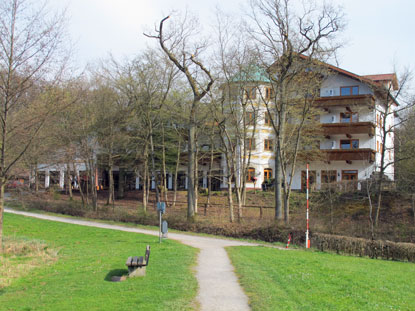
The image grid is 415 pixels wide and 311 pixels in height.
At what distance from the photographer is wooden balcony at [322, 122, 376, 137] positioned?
132ft

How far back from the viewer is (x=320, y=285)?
988cm

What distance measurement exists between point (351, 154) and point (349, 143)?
89.4 inches

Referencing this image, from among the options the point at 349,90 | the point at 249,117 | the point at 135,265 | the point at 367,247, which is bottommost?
the point at 367,247

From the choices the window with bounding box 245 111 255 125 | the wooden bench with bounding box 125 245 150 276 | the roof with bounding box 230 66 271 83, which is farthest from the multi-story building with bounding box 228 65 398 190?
the wooden bench with bounding box 125 245 150 276

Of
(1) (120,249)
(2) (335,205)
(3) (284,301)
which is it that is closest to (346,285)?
(3) (284,301)

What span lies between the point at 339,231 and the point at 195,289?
14.1 metres

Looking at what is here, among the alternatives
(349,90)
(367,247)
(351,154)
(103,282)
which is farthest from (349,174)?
(103,282)

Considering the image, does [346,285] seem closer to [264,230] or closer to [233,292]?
[233,292]

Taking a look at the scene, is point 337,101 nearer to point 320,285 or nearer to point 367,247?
point 367,247

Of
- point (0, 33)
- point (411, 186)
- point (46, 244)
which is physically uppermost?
point (0, 33)

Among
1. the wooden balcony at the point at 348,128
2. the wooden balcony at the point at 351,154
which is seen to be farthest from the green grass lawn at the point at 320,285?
the wooden balcony at the point at 348,128

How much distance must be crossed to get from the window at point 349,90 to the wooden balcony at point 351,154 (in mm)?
6138

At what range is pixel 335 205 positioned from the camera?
31734 mm

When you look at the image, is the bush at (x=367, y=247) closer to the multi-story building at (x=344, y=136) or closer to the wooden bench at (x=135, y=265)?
the wooden bench at (x=135, y=265)
